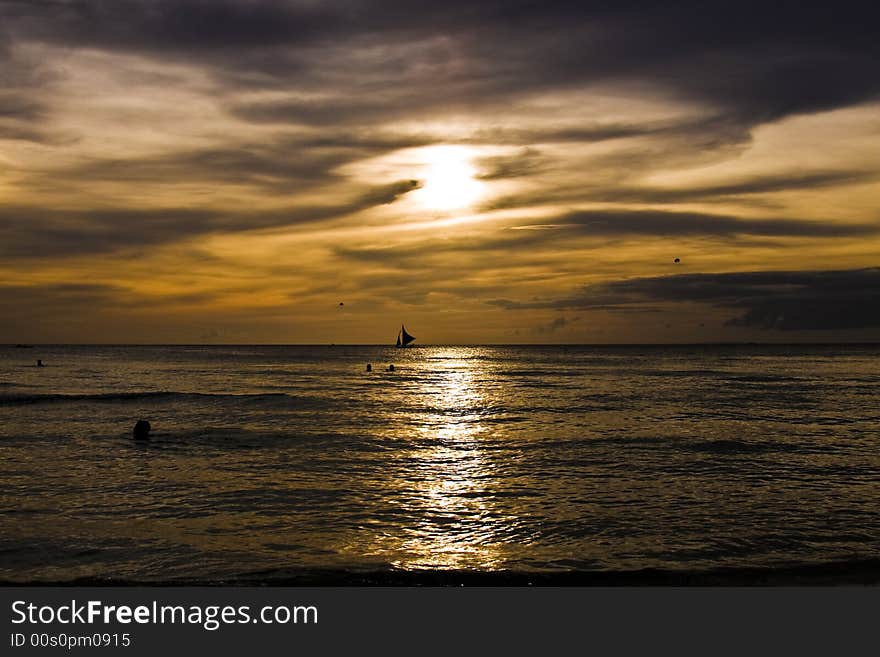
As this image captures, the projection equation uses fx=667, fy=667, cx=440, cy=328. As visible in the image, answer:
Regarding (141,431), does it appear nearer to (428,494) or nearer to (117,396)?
(428,494)

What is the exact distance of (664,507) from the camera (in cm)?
1847

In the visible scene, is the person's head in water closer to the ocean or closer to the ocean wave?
the ocean

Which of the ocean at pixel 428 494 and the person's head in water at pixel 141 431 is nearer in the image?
the ocean at pixel 428 494

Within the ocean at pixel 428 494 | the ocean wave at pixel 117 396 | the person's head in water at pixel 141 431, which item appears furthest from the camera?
the ocean wave at pixel 117 396

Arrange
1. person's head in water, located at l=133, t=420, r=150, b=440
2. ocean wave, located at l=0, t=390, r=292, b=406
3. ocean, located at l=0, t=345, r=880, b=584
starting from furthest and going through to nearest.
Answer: ocean wave, located at l=0, t=390, r=292, b=406 < person's head in water, located at l=133, t=420, r=150, b=440 < ocean, located at l=0, t=345, r=880, b=584

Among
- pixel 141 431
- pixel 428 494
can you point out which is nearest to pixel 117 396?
pixel 141 431

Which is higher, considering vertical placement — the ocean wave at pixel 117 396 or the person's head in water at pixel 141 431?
the person's head in water at pixel 141 431

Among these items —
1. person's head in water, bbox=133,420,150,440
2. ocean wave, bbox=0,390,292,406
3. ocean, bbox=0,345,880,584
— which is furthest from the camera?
ocean wave, bbox=0,390,292,406

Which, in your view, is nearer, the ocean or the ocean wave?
the ocean

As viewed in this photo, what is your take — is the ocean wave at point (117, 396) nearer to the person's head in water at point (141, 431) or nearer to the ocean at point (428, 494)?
the ocean at point (428, 494)

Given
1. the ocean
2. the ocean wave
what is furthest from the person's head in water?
the ocean wave

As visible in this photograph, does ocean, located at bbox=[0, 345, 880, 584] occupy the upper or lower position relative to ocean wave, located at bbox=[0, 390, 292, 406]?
Result: upper

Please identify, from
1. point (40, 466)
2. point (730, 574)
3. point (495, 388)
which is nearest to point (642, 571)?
point (730, 574)

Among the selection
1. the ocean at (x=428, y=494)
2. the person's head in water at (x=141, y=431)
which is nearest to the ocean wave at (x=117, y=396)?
the ocean at (x=428, y=494)
